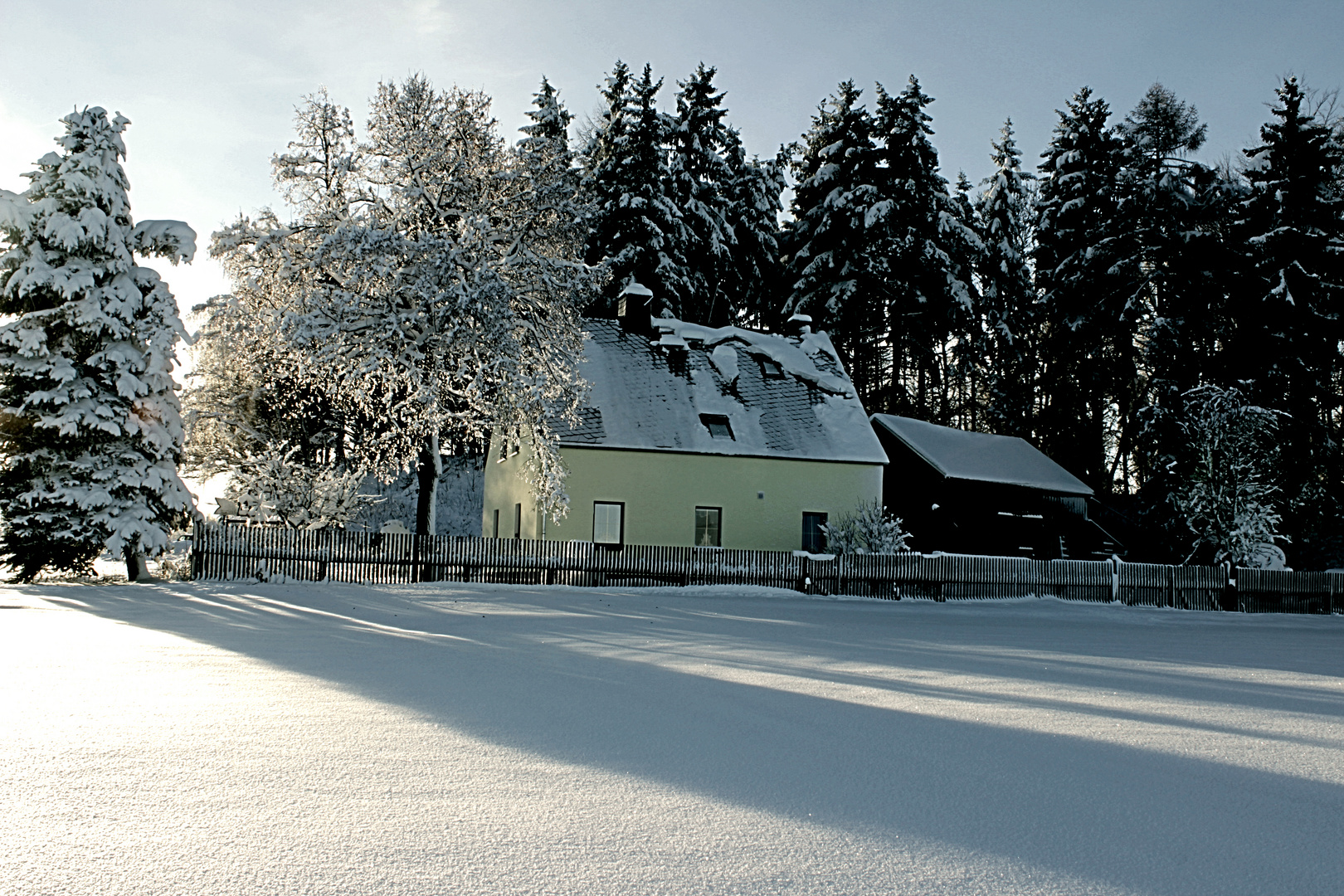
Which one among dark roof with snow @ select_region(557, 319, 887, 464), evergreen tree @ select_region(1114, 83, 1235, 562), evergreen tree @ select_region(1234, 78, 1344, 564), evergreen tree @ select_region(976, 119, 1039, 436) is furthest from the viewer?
evergreen tree @ select_region(976, 119, 1039, 436)

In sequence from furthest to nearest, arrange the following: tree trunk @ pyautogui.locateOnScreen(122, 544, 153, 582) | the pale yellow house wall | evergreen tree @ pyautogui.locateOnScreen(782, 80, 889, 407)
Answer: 1. evergreen tree @ pyautogui.locateOnScreen(782, 80, 889, 407)
2. the pale yellow house wall
3. tree trunk @ pyautogui.locateOnScreen(122, 544, 153, 582)

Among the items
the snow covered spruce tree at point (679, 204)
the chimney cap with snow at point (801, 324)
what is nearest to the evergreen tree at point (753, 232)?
the snow covered spruce tree at point (679, 204)

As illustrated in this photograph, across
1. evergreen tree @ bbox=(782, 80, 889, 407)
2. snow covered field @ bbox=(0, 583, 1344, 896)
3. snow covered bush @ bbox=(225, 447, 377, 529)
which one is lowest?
snow covered field @ bbox=(0, 583, 1344, 896)

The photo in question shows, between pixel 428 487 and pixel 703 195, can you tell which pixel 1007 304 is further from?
pixel 428 487

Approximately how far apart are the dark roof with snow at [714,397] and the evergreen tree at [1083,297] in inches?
534

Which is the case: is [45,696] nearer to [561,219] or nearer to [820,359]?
[561,219]

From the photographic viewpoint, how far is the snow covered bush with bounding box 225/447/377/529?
2161cm

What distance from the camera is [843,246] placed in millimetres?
38969

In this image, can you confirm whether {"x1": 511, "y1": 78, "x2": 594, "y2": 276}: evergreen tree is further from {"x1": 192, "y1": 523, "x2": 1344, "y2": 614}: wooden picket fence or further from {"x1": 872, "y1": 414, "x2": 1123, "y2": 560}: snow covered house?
{"x1": 872, "y1": 414, "x2": 1123, "y2": 560}: snow covered house

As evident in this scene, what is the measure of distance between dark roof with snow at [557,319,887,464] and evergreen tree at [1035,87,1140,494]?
44.5 ft

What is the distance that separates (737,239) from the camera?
138 ft

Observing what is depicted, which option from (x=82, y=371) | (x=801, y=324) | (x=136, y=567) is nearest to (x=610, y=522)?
(x=136, y=567)

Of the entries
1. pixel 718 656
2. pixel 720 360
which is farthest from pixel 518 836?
pixel 720 360

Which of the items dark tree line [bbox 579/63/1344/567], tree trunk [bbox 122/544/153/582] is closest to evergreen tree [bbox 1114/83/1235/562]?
dark tree line [bbox 579/63/1344/567]
